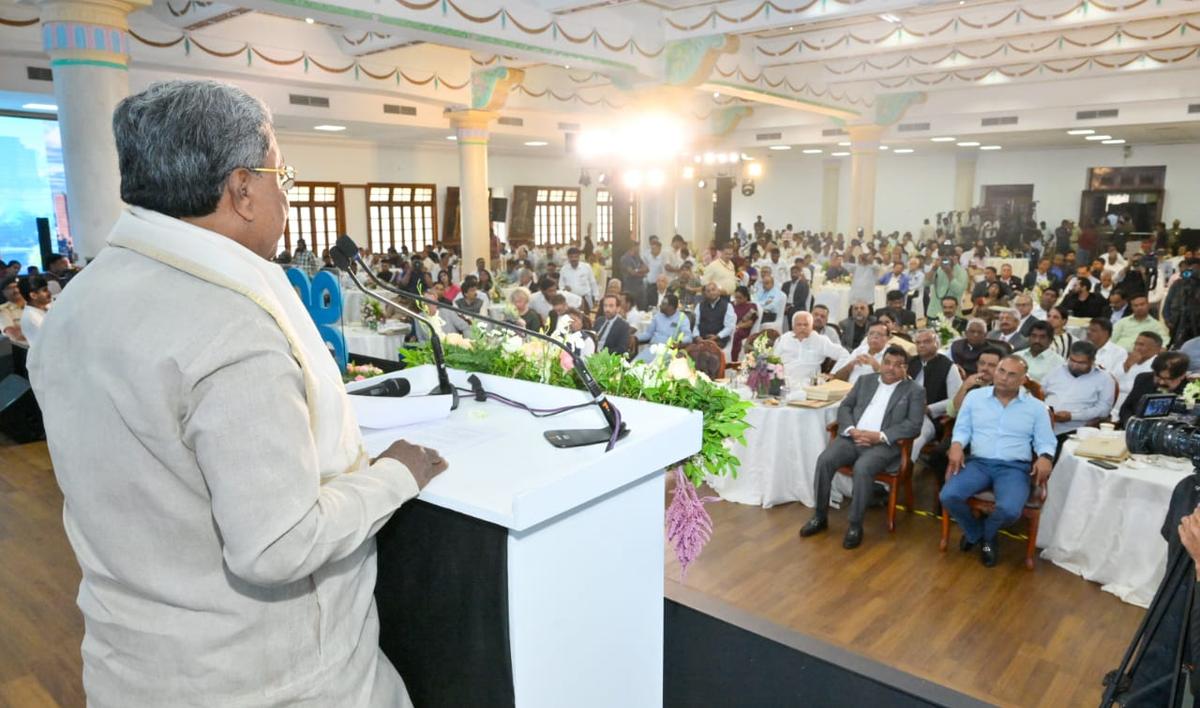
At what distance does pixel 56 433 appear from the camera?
959 millimetres

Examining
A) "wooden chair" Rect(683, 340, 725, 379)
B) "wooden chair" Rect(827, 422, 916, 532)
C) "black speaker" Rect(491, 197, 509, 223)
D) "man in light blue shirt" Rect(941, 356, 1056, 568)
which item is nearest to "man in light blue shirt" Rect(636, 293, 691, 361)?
"wooden chair" Rect(683, 340, 725, 379)

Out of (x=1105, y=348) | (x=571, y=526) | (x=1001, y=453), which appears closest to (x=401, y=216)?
(x=1105, y=348)

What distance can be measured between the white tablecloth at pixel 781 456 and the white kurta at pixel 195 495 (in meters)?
4.30

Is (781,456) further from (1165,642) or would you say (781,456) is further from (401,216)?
(401,216)

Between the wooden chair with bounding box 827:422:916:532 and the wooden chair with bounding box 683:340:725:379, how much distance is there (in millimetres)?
973

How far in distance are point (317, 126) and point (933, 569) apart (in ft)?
38.1

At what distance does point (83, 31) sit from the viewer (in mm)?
5387

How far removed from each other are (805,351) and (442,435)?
5.18 metres

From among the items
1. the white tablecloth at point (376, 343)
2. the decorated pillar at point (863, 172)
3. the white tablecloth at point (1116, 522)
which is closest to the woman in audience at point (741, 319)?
the white tablecloth at point (376, 343)

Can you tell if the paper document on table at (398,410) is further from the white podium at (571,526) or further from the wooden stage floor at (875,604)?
the wooden stage floor at (875,604)

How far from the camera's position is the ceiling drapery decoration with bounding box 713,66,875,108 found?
1035cm

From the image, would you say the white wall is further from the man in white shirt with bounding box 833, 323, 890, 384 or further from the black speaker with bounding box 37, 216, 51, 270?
the man in white shirt with bounding box 833, 323, 890, 384

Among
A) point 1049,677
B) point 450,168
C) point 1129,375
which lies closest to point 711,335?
point 1129,375

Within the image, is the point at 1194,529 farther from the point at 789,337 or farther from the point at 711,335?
the point at 711,335
